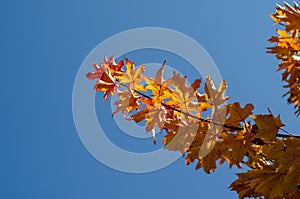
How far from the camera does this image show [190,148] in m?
1.90

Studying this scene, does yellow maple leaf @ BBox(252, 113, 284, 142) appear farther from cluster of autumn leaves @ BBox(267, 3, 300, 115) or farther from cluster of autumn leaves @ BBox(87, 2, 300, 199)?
cluster of autumn leaves @ BBox(267, 3, 300, 115)

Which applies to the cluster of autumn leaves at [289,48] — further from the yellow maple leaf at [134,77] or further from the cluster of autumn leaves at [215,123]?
the yellow maple leaf at [134,77]

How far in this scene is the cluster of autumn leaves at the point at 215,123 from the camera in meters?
1.65

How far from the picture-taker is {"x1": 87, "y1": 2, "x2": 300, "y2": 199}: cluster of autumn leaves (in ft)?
5.41

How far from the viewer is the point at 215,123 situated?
186 centimetres

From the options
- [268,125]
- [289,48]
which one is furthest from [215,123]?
[289,48]

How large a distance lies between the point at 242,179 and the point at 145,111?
2.12 feet

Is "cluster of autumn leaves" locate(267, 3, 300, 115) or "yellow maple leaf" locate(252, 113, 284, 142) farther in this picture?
"cluster of autumn leaves" locate(267, 3, 300, 115)

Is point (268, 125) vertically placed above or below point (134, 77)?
below

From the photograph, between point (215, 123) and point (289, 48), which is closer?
point (215, 123)

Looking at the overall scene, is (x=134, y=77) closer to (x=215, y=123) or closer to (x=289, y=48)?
(x=215, y=123)

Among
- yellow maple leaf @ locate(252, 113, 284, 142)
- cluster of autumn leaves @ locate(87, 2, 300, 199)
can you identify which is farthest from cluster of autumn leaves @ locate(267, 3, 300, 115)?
yellow maple leaf @ locate(252, 113, 284, 142)

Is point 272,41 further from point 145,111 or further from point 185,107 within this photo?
point 145,111

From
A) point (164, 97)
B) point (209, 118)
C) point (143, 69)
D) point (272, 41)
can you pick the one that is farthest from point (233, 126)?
point (272, 41)
